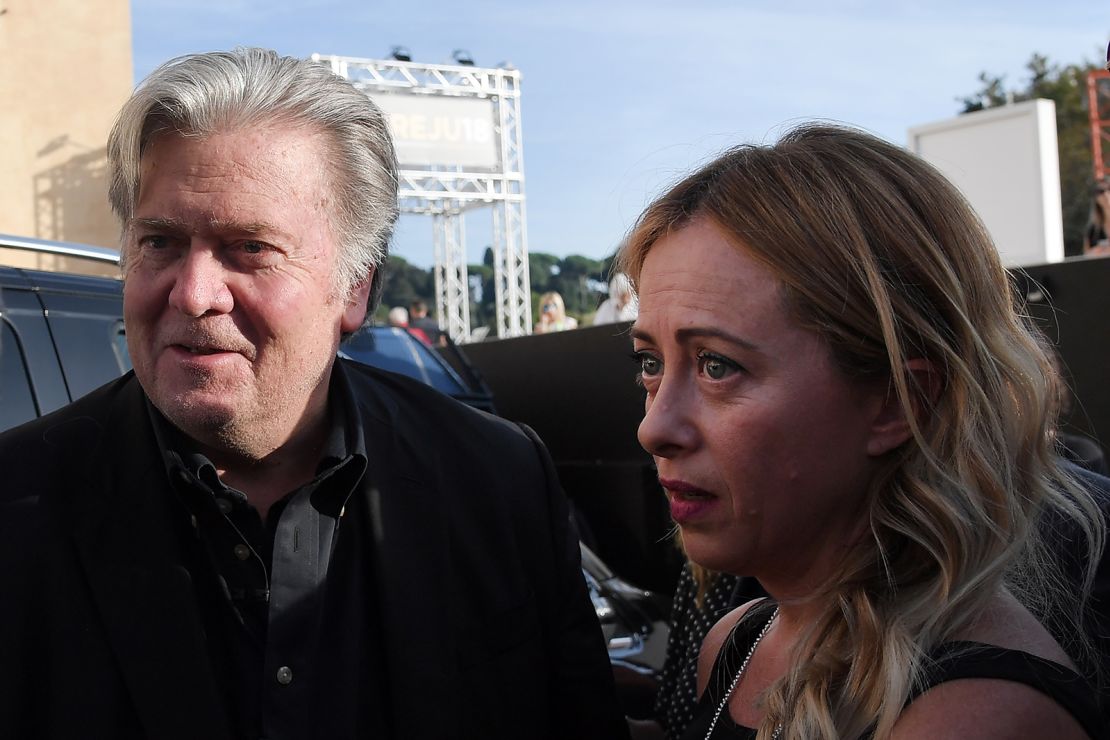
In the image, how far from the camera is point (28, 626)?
1660mm

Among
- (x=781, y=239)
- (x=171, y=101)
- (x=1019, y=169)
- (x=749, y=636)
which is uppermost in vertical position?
(x=1019, y=169)

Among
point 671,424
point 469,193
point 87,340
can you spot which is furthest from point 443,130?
point 671,424

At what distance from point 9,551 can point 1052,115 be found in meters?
9.27

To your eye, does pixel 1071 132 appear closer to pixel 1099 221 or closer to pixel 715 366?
pixel 1099 221

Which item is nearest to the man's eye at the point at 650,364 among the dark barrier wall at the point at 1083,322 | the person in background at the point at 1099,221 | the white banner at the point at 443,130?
the dark barrier wall at the point at 1083,322

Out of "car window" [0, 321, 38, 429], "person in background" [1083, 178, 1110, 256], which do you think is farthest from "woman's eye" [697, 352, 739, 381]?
"person in background" [1083, 178, 1110, 256]

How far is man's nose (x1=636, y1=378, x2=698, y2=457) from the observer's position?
4.99 ft

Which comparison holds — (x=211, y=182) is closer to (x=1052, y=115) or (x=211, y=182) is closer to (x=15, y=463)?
(x=15, y=463)

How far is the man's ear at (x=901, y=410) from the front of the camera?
1.47 metres

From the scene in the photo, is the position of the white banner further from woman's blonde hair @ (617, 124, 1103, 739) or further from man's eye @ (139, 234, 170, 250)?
woman's blonde hair @ (617, 124, 1103, 739)

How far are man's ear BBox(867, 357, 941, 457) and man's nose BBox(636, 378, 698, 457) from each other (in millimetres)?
244

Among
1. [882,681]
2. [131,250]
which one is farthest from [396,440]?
[882,681]

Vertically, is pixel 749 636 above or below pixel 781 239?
below

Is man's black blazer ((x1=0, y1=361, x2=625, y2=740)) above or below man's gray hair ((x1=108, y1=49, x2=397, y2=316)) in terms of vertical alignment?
below
